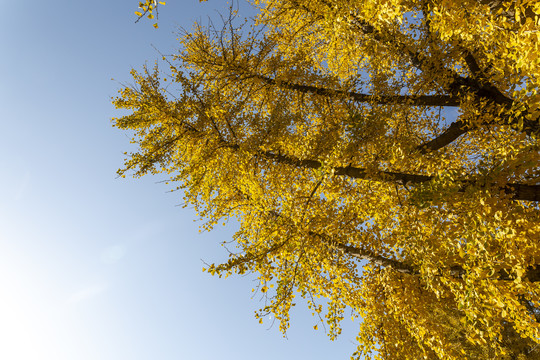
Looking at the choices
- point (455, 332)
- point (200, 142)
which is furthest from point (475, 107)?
point (455, 332)

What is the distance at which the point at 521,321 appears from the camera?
356cm

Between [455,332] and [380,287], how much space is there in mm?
5416

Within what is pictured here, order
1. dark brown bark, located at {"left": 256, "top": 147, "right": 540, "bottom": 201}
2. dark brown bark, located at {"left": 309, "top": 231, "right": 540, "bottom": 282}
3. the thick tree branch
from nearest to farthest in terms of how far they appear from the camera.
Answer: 1. dark brown bark, located at {"left": 256, "top": 147, "right": 540, "bottom": 201}
2. dark brown bark, located at {"left": 309, "top": 231, "right": 540, "bottom": 282}
3. the thick tree branch

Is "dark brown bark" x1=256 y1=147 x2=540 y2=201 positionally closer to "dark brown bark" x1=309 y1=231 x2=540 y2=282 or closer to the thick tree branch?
"dark brown bark" x1=309 y1=231 x2=540 y2=282

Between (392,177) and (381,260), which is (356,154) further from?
(381,260)

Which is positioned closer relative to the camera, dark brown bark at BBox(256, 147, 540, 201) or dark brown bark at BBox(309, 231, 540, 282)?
dark brown bark at BBox(256, 147, 540, 201)

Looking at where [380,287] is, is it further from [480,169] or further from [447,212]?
[480,169]

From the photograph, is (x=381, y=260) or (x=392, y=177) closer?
(x=392, y=177)

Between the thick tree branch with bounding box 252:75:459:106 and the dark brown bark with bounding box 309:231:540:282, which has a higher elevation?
the thick tree branch with bounding box 252:75:459:106

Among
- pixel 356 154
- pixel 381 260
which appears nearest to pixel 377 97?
pixel 356 154

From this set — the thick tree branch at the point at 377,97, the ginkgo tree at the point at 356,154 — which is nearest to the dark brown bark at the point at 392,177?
the ginkgo tree at the point at 356,154

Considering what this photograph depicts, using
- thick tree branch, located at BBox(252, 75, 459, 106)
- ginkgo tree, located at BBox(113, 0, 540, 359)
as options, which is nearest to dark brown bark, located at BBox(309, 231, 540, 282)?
ginkgo tree, located at BBox(113, 0, 540, 359)

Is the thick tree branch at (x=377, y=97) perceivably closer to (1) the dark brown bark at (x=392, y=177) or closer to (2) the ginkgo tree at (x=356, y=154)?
(2) the ginkgo tree at (x=356, y=154)

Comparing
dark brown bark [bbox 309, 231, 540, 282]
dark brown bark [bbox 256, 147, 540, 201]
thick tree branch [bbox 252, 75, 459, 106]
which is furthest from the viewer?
thick tree branch [bbox 252, 75, 459, 106]
